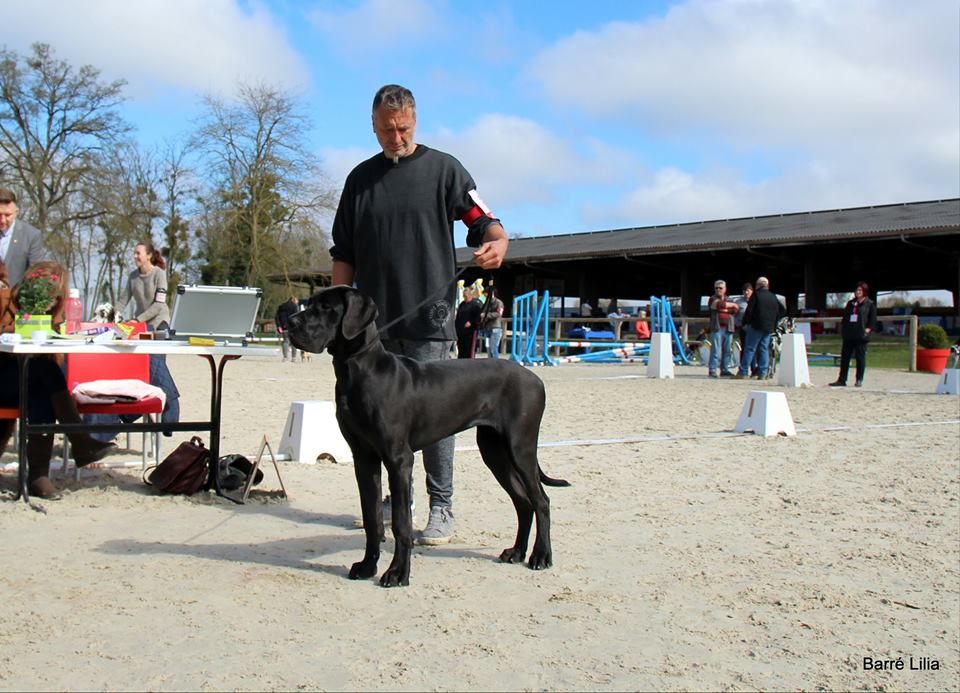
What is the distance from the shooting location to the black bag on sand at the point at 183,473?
19.6ft

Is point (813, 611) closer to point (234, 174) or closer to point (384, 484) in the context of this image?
point (384, 484)

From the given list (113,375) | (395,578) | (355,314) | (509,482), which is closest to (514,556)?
(509,482)

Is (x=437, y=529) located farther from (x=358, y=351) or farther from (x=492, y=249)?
(x=492, y=249)

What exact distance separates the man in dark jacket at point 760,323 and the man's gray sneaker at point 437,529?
14311 mm

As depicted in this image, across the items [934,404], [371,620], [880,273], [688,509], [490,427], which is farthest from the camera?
[880,273]

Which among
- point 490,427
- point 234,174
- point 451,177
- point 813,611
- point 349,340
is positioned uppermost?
point 234,174

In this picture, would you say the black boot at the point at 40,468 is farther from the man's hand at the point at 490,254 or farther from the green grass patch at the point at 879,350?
the green grass patch at the point at 879,350

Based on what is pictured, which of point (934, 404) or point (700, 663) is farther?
point (934, 404)

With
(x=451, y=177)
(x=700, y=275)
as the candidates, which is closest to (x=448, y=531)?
(x=451, y=177)

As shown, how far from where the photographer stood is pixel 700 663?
3.32 metres

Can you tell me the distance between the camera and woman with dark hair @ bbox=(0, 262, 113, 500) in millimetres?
5727

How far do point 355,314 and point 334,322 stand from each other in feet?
0.31

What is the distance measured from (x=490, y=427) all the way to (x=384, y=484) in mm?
2153

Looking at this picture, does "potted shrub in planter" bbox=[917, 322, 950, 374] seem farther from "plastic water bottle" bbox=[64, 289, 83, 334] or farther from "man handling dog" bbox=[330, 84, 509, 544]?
"plastic water bottle" bbox=[64, 289, 83, 334]
